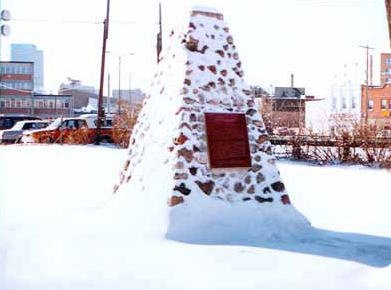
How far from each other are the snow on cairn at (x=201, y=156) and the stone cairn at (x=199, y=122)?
13 millimetres

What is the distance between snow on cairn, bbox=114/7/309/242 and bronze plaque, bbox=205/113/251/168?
6 centimetres

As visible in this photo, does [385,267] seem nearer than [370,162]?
Yes

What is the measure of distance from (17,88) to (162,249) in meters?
68.2

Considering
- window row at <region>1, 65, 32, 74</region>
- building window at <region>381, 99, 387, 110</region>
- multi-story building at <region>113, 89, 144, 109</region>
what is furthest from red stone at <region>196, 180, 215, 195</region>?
window row at <region>1, 65, 32, 74</region>

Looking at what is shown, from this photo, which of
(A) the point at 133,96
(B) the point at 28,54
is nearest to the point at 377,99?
(A) the point at 133,96

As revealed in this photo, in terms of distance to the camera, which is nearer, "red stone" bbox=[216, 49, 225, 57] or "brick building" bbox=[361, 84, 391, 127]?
"red stone" bbox=[216, 49, 225, 57]

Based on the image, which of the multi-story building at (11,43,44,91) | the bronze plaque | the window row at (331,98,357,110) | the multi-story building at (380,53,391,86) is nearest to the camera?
the bronze plaque

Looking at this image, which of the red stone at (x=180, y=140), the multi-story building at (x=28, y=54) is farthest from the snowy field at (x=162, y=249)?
the multi-story building at (x=28, y=54)

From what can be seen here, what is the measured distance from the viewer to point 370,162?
16.6 m

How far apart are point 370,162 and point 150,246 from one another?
11724 mm

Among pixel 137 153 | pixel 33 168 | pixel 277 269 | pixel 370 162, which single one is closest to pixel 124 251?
pixel 277 269

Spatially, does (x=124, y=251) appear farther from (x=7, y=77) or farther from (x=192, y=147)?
(x=7, y=77)

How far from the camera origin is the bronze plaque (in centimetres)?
733

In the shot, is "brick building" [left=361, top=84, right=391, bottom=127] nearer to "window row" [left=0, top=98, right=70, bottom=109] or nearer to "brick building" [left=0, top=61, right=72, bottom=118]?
"brick building" [left=0, top=61, right=72, bottom=118]
